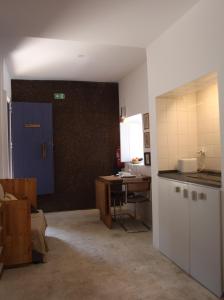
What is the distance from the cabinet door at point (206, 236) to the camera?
7.08 feet

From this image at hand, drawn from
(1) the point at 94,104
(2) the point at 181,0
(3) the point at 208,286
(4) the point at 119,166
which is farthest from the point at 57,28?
(4) the point at 119,166

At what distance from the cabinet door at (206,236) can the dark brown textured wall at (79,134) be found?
3.44 metres

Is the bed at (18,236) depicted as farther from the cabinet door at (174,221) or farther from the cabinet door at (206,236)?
the cabinet door at (206,236)

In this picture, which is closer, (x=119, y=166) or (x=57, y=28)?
(x=57, y=28)

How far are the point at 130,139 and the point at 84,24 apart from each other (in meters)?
3.17

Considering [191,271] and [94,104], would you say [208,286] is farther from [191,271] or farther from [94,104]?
[94,104]

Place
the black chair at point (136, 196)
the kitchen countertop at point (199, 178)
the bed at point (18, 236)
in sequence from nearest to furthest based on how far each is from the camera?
the kitchen countertop at point (199, 178) < the bed at point (18, 236) < the black chair at point (136, 196)

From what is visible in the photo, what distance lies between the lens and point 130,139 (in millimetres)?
5590

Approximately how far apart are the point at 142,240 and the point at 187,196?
139 centimetres

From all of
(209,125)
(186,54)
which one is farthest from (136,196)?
(186,54)

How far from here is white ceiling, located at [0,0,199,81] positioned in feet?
7.57

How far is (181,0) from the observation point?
228 centimetres

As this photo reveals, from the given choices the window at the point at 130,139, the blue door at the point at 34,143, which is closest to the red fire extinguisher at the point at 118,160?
the window at the point at 130,139

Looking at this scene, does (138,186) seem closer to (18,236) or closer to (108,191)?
(108,191)
